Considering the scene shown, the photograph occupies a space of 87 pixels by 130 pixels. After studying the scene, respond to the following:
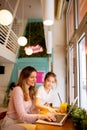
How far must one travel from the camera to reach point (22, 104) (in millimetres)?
2289

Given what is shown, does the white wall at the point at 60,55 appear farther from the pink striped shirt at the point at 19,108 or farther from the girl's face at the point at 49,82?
the pink striped shirt at the point at 19,108

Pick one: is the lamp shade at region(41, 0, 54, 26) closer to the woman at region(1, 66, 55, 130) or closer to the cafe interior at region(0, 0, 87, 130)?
the woman at region(1, 66, 55, 130)

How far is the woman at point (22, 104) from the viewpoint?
87.4 inches

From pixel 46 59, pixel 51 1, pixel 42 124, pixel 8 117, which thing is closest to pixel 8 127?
pixel 8 117

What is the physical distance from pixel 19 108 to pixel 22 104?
6cm

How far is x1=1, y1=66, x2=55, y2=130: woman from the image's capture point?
2221mm

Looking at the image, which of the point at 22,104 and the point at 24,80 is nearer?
the point at 22,104

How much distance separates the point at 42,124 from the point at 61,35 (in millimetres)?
5587

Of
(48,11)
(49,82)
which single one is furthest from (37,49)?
(48,11)

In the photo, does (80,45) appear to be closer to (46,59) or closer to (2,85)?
(46,59)

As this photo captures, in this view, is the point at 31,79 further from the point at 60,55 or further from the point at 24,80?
the point at 60,55

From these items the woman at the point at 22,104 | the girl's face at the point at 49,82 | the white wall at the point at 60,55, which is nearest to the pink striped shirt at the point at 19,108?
the woman at the point at 22,104

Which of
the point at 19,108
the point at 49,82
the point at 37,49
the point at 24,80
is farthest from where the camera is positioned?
the point at 37,49

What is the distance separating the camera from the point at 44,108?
283 centimetres
